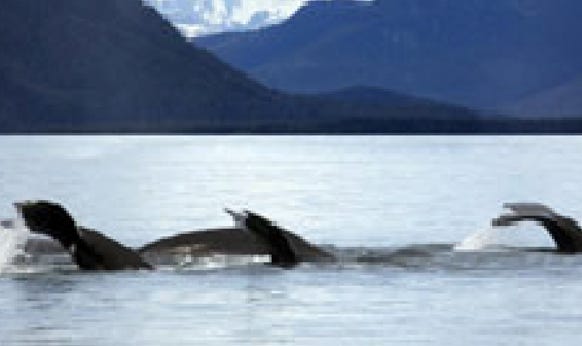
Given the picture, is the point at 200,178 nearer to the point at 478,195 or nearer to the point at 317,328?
the point at 478,195

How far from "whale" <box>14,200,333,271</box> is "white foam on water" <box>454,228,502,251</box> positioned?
705 cm

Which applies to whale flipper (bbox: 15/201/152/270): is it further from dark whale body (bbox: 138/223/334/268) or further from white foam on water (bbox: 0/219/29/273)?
dark whale body (bbox: 138/223/334/268)

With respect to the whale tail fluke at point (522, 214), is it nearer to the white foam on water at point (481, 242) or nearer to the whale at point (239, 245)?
the whale at point (239, 245)

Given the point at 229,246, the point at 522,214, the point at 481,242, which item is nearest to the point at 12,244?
the point at 229,246

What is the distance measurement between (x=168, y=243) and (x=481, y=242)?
511 inches

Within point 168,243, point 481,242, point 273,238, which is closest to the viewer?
point 273,238

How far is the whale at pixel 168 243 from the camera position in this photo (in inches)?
1280

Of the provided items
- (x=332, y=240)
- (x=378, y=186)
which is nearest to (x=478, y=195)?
(x=378, y=186)

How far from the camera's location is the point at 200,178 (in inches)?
6550

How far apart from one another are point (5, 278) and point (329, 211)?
55.6 m

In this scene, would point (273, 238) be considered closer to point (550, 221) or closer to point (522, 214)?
point (522, 214)

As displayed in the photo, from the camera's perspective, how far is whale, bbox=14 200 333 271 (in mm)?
32500

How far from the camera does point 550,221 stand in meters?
38.3

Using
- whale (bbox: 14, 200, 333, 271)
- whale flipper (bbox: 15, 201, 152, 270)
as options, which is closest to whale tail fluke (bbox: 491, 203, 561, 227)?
whale (bbox: 14, 200, 333, 271)
